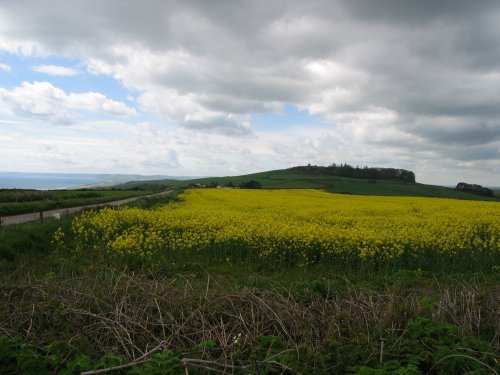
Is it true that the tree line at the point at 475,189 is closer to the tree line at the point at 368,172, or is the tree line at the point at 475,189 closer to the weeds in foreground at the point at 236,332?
the tree line at the point at 368,172

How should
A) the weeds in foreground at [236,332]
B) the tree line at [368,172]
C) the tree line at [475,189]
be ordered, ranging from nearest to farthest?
the weeds in foreground at [236,332]
the tree line at [475,189]
the tree line at [368,172]

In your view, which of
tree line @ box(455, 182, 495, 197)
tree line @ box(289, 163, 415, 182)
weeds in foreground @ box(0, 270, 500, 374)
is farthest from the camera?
tree line @ box(289, 163, 415, 182)

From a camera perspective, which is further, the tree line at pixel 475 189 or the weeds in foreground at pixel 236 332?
the tree line at pixel 475 189

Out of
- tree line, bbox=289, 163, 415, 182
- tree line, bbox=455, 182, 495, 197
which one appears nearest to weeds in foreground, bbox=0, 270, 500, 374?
tree line, bbox=455, 182, 495, 197

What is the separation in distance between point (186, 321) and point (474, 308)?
3.64 metres

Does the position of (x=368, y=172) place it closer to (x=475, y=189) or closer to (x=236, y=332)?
(x=475, y=189)

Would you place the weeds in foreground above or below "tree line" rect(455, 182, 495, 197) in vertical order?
below

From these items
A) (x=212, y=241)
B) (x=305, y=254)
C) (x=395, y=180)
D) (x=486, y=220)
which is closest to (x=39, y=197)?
(x=212, y=241)

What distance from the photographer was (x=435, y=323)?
4.83 m

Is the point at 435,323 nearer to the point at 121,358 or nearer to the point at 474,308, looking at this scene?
the point at 474,308

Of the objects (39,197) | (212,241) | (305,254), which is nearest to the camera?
(305,254)

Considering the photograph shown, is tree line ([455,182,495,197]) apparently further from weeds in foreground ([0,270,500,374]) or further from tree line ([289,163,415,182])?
weeds in foreground ([0,270,500,374])

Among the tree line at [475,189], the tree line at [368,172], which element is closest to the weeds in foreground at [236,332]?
the tree line at [475,189]

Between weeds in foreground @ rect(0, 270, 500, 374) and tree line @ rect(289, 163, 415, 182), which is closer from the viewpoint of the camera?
weeds in foreground @ rect(0, 270, 500, 374)
